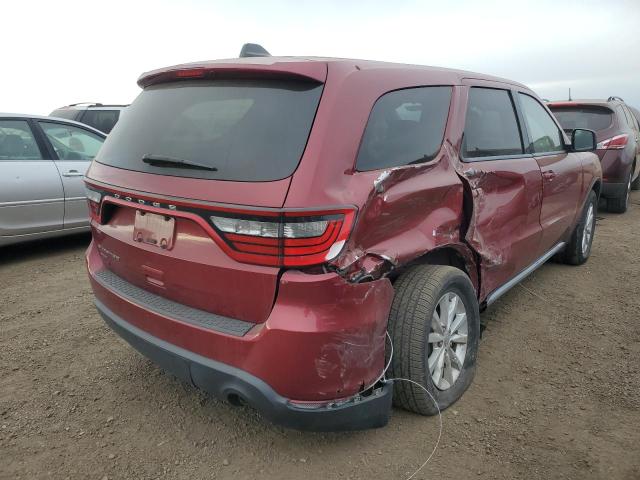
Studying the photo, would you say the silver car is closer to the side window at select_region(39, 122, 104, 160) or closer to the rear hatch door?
the side window at select_region(39, 122, 104, 160)

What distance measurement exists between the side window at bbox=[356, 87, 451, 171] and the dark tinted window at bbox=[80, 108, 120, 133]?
8.46 m

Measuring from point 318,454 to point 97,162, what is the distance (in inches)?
72.1

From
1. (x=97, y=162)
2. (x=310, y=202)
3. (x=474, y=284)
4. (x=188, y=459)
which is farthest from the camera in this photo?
(x=474, y=284)

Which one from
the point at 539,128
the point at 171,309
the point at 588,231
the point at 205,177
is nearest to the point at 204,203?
the point at 205,177

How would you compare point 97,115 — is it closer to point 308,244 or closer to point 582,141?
point 582,141

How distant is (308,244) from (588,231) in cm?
410

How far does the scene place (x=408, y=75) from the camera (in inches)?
95.3

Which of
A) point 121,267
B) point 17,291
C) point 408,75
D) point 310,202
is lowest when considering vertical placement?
point 17,291

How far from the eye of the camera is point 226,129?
6.84ft

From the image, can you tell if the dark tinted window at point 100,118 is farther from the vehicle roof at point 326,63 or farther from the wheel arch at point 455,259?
the wheel arch at point 455,259

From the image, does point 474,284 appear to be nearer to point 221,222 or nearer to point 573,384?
point 573,384

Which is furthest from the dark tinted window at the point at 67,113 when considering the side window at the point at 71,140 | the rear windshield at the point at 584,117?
the rear windshield at the point at 584,117

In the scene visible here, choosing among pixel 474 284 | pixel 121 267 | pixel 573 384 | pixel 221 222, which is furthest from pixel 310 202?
pixel 573 384

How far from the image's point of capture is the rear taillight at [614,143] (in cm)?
700
